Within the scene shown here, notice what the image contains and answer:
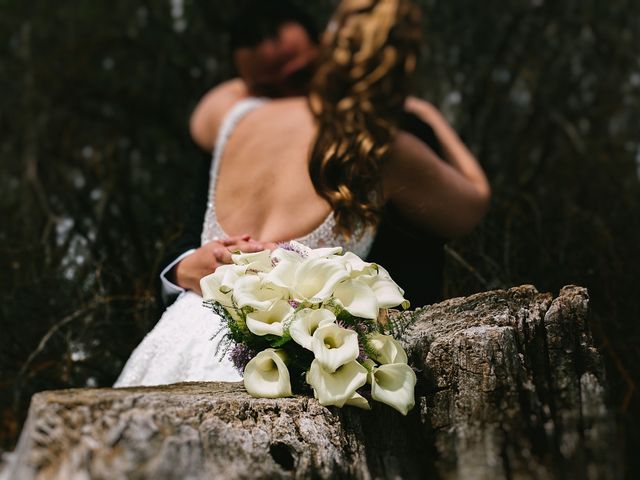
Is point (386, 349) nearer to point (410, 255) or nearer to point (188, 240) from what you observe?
point (410, 255)

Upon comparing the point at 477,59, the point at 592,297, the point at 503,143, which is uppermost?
the point at 477,59

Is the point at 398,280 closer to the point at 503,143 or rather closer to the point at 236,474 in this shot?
the point at 236,474

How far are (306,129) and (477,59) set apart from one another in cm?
225

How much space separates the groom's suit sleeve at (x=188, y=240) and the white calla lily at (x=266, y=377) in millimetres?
1018

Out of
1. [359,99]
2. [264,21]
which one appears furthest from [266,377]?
[264,21]

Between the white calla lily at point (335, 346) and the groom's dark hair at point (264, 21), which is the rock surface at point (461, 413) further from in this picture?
the groom's dark hair at point (264, 21)

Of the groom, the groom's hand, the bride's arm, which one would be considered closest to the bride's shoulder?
the groom

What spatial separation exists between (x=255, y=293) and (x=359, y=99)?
1217 mm

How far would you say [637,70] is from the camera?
457 cm

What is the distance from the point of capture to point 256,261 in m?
1.86

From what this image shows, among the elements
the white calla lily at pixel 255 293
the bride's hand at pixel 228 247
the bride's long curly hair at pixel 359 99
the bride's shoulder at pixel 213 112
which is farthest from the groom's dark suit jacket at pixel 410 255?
the white calla lily at pixel 255 293

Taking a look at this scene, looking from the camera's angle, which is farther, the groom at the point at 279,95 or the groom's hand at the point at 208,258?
the groom at the point at 279,95

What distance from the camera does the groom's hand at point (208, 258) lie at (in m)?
2.32

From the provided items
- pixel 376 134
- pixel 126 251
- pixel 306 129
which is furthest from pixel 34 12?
pixel 376 134
